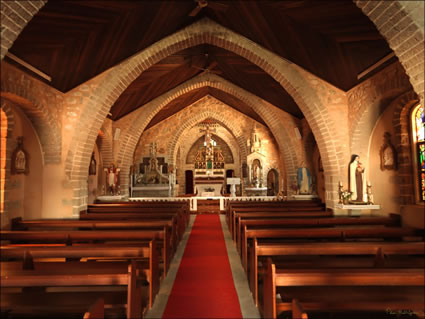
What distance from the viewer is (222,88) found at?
13.3 metres

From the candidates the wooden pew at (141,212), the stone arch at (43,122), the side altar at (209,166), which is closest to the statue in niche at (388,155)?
the wooden pew at (141,212)

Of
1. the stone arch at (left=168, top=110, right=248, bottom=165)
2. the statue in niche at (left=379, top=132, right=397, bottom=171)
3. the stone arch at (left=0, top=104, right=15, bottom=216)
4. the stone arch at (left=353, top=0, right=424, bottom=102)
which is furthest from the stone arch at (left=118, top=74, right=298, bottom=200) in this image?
the stone arch at (left=353, top=0, right=424, bottom=102)

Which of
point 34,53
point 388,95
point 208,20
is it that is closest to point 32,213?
point 34,53

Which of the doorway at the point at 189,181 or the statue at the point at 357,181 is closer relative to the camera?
the statue at the point at 357,181

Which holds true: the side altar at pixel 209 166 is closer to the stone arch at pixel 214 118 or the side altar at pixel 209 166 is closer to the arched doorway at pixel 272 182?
the stone arch at pixel 214 118

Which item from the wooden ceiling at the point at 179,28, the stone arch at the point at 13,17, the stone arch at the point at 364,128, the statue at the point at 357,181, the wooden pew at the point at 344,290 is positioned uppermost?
the wooden ceiling at the point at 179,28

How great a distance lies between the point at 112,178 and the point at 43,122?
4.78 metres

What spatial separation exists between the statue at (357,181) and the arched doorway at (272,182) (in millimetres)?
9253

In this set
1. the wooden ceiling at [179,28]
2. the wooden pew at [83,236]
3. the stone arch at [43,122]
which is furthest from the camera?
the stone arch at [43,122]

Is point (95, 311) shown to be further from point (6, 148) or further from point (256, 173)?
point (256, 173)

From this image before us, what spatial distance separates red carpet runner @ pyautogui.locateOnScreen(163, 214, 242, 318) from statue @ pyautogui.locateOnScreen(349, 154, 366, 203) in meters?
3.57

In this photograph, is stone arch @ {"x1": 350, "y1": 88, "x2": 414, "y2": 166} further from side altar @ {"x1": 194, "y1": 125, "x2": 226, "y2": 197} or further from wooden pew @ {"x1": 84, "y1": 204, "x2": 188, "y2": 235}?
side altar @ {"x1": 194, "y1": 125, "x2": 226, "y2": 197}

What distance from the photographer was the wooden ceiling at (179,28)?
5.20m

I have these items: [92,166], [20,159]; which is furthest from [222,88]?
[20,159]
